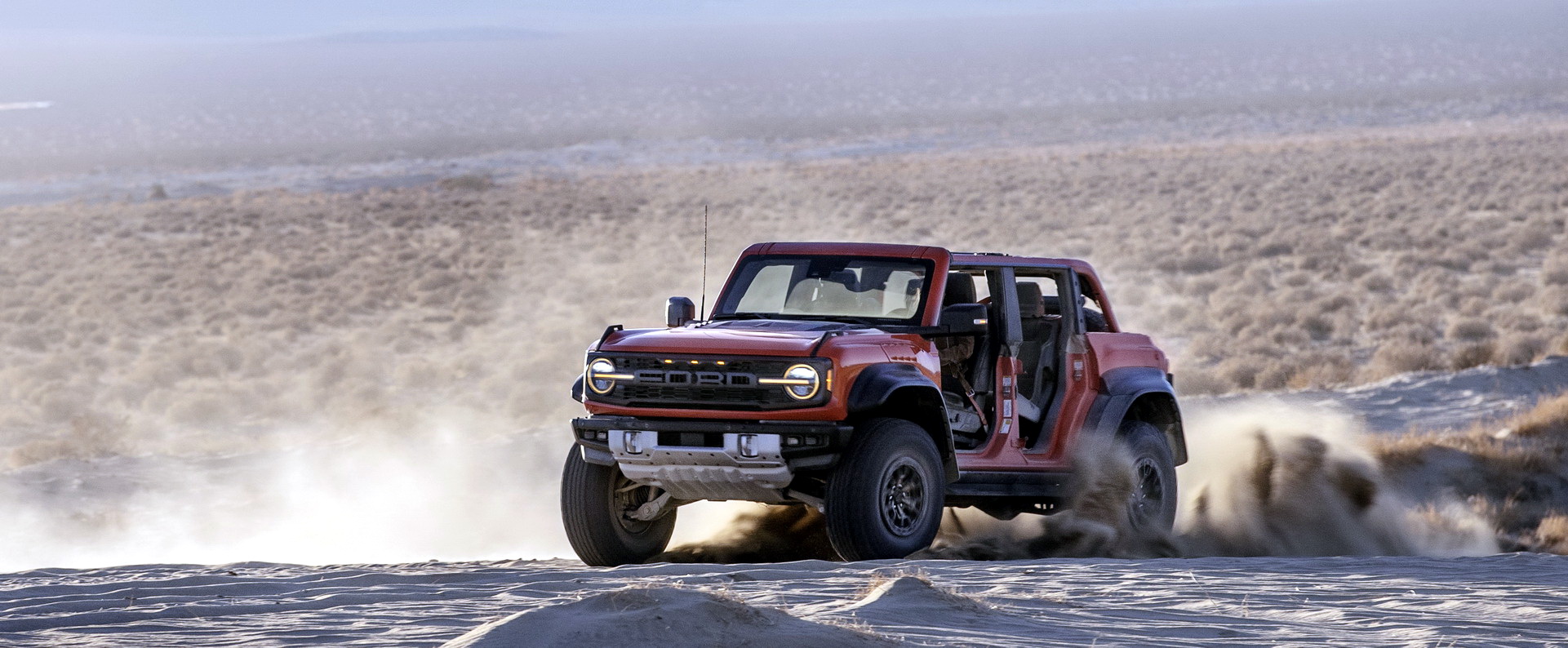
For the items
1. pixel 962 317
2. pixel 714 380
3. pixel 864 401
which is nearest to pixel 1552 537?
pixel 962 317

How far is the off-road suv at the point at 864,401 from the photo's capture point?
28.0 ft

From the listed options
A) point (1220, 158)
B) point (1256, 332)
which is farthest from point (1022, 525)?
point (1220, 158)

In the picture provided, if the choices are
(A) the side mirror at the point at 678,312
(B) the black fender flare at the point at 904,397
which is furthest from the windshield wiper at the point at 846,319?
(A) the side mirror at the point at 678,312

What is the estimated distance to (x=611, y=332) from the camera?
353 inches

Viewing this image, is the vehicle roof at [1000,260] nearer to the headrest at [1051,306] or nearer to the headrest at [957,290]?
the headrest at [957,290]

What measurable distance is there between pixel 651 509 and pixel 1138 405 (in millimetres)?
3297

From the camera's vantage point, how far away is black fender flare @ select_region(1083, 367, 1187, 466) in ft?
33.5

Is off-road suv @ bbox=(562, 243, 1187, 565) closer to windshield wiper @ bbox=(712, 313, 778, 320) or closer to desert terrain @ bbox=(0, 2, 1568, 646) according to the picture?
windshield wiper @ bbox=(712, 313, 778, 320)

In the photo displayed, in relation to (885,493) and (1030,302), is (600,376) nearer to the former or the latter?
(885,493)

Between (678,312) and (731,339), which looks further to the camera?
(678,312)

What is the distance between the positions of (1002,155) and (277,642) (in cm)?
7397

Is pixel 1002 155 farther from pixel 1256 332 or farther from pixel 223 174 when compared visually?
pixel 1256 332

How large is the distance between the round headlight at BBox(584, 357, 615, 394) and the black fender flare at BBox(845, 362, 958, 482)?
1.22m

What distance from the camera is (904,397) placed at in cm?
904
